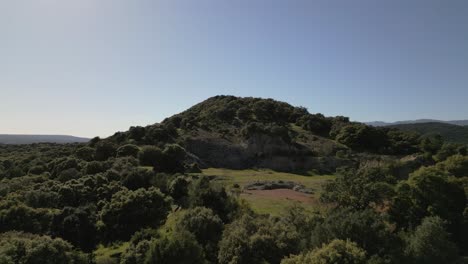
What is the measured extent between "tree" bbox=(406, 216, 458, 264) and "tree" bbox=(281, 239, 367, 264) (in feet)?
19.9

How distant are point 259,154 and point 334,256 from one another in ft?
205

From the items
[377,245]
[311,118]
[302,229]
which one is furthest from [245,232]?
[311,118]

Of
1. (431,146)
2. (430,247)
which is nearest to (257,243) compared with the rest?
(430,247)

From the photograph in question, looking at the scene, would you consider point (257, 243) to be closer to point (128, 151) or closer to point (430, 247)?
point (430, 247)

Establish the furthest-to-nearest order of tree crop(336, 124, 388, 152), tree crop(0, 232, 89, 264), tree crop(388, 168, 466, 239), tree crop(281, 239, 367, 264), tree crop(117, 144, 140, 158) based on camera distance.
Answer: tree crop(336, 124, 388, 152) → tree crop(117, 144, 140, 158) → tree crop(388, 168, 466, 239) → tree crop(0, 232, 89, 264) → tree crop(281, 239, 367, 264)

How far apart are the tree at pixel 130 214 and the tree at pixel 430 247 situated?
24.3 m

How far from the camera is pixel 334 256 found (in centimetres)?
2538

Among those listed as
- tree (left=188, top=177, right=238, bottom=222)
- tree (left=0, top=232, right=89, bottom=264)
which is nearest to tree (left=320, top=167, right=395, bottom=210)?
tree (left=188, top=177, right=238, bottom=222)

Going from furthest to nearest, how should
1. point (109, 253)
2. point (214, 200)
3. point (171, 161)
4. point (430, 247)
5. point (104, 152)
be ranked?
point (104, 152), point (171, 161), point (214, 200), point (109, 253), point (430, 247)

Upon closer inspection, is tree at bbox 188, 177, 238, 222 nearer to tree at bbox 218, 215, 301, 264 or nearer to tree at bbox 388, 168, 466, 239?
tree at bbox 218, 215, 301, 264

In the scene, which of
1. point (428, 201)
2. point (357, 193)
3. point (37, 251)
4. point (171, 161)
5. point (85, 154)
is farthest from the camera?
point (85, 154)

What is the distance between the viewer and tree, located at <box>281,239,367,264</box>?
25.1 meters

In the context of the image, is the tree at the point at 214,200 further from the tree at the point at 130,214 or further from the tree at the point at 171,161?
the tree at the point at 171,161

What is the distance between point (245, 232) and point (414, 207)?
18.5m
